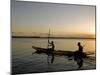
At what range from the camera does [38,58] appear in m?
2.38

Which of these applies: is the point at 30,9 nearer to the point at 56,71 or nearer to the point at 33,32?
the point at 33,32

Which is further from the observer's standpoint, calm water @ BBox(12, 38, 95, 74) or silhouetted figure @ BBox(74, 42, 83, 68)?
silhouetted figure @ BBox(74, 42, 83, 68)

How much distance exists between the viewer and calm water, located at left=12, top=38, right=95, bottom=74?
2305mm

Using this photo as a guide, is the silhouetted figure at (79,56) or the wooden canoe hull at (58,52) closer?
the wooden canoe hull at (58,52)

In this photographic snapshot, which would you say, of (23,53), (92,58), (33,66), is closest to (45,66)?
(33,66)

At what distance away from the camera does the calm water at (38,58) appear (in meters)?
2.30

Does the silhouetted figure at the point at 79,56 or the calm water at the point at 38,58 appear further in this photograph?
the silhouetted figure at the point at 79,56

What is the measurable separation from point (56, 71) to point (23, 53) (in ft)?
1.53

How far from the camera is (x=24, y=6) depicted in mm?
2338

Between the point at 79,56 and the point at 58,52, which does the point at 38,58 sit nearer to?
the point at 58,52

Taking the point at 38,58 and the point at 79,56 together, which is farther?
the point at 79,56

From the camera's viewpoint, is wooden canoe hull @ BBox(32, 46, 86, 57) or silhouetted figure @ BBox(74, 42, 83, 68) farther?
silhouetted figure @ BBox(74, 42, 83, 68)

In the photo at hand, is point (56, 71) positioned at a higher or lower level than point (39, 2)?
lower

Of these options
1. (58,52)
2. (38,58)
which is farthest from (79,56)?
(38,58)
